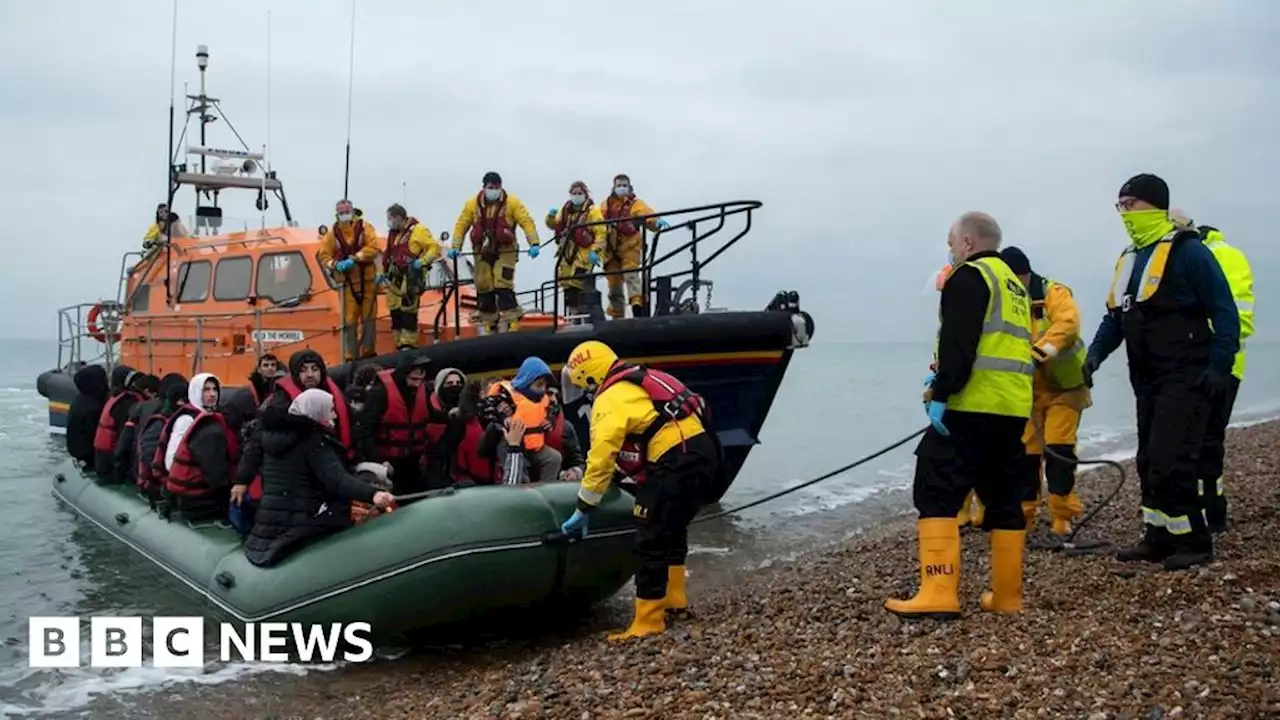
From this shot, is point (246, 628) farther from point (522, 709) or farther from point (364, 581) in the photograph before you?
point (522, 709)

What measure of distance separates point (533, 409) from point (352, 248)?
3608mm

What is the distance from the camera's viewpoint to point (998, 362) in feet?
12.4

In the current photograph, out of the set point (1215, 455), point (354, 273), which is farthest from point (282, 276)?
Result: point (1215, 455)

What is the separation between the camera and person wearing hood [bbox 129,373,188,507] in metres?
6.87

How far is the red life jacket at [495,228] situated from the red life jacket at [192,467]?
107 inches

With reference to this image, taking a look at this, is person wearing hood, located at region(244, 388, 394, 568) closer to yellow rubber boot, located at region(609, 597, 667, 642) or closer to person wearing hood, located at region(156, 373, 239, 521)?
person wearing hood, located at region(156, 373, 239, 521)

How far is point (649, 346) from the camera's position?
7980 millimetres

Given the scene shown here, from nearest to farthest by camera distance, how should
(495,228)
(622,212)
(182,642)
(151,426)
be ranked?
(182,642) < (151,426) < (495,228) < (622,212)

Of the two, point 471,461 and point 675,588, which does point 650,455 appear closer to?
point 675,588

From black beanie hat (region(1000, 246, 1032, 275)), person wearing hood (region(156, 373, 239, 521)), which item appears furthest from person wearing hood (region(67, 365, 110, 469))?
black beanie hat (region(1000, 246, 1032, 275))

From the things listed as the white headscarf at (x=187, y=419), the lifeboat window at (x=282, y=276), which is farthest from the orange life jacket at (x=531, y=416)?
the lifeboat window at (x=282, y=276)

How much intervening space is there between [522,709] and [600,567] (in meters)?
1.50

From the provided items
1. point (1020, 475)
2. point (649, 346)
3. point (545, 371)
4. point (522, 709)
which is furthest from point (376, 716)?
point (649, 346)

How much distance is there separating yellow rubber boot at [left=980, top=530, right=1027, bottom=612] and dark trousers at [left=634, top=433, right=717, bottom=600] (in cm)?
120
